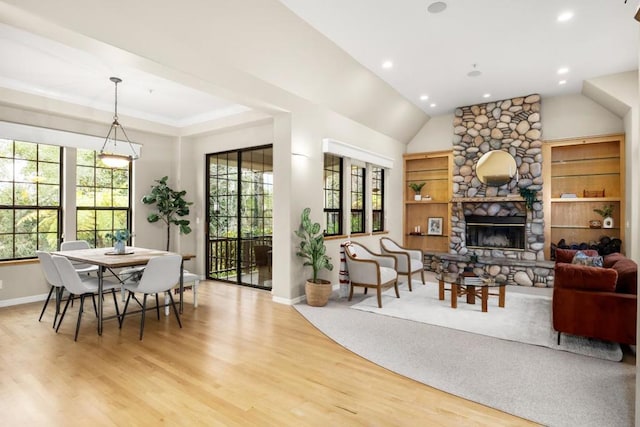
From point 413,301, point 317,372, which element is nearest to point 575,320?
point 413,301

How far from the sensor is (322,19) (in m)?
3.92

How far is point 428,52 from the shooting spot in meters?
4.81

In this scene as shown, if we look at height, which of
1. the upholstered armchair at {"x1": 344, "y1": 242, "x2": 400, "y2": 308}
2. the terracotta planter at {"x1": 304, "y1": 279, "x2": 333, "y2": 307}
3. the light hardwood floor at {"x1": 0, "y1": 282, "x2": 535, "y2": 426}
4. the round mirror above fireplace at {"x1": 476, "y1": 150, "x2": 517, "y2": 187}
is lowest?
the light hardwood floor at {"x1": 0, "y1": 282, "x2": 535, "y2": 426}

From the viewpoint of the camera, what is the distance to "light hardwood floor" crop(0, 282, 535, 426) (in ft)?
7.61

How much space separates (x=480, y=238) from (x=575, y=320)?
4.10 m

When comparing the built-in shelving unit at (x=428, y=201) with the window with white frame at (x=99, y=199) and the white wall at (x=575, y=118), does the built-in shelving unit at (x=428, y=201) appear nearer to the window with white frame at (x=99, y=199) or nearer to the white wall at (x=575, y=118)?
the white wall at (x=575, y=118)

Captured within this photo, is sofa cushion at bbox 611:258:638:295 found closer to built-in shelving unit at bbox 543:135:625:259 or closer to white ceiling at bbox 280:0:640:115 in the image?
white ceiling at bbox 280:0:640:115

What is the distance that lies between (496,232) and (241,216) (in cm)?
512

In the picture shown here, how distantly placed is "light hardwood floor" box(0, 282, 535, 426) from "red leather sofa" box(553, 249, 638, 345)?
167 centimetres

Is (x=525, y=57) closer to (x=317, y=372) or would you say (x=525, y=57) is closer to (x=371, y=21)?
(x=371, y=21)

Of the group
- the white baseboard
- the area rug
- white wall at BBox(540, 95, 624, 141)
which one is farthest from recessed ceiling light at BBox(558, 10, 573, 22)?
the white baseboard

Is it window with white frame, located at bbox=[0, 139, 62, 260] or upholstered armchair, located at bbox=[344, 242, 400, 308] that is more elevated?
window with white frame, located at bbox=[0, 139, 62, 260]

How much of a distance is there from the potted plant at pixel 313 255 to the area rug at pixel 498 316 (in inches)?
20.6

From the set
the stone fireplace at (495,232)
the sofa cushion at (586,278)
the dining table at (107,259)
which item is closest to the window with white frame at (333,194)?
the dining table at (107,259)
